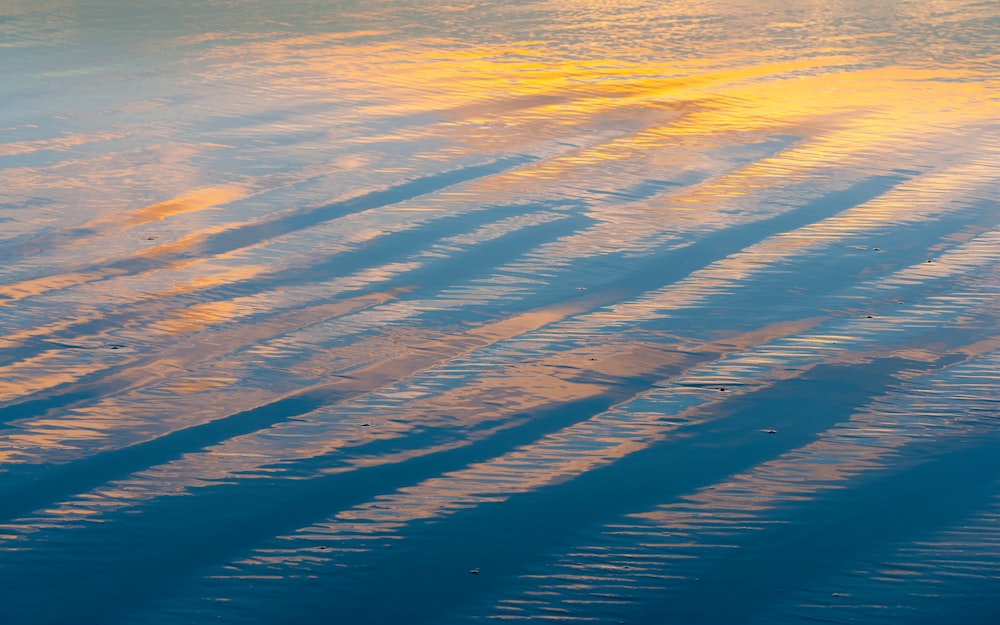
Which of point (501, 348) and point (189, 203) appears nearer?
point (501, 348)

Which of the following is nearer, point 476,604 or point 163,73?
point 476,604

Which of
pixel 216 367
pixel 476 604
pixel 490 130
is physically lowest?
pixel 476 604

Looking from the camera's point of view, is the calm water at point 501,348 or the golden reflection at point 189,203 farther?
the golden reflection at point 189,203

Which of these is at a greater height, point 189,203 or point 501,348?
point 189,203

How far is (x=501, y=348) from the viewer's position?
7.75ft

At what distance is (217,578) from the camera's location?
5.33 ft

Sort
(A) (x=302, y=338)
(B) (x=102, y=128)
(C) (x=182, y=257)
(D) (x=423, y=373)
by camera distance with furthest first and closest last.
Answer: (B) (x=102, y=128)
(C) (x=182, y=257)
(A) (x=302, y=338)
(D) (x=423, y=373)

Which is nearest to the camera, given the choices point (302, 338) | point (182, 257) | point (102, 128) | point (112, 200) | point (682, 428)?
point (682, 428)

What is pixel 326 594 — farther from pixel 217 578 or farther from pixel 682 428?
pixel 682 428

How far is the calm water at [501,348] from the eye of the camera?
1654 millimetres

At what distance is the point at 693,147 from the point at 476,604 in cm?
245

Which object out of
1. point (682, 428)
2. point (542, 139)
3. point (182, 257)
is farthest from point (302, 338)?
point (542, 139)

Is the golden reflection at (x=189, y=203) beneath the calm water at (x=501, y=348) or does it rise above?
above

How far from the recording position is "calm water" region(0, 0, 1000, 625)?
165 centimetres
